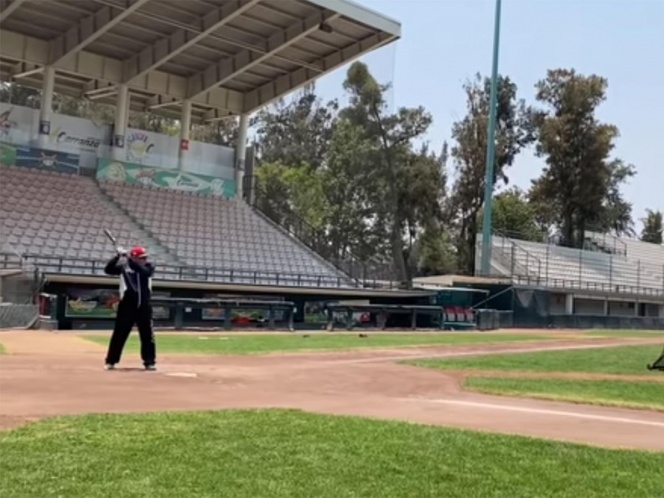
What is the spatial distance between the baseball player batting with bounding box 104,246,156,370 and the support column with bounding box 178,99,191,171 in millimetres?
32346

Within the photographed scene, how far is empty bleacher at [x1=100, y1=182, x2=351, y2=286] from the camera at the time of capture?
38750 millimetres

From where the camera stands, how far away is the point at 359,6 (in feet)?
123

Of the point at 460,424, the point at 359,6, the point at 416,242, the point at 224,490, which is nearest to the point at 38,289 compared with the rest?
the point at 359,6

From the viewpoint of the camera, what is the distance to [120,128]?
134 feet

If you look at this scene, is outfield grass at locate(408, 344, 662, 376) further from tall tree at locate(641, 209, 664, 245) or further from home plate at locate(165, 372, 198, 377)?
tall tree at locate(641, 209, 664, 245)

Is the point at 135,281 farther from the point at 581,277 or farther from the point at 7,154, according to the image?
the point at 581,277

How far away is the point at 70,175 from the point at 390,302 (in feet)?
57.6

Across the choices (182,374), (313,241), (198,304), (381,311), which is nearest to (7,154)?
(198,304)

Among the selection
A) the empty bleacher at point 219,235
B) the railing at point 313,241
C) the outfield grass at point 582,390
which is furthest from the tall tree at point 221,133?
the outfield grass at point 582,390

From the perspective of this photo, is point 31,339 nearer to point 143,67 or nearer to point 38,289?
point 38,289

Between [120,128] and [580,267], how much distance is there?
39.7 m

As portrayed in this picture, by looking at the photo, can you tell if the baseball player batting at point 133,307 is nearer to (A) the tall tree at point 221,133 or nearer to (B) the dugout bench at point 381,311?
(B) the dugout bench at point 381,311

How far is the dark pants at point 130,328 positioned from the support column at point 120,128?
30.3 metres

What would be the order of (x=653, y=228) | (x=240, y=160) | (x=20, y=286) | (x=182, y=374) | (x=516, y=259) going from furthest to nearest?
(x=653, y=228)
(x=516, y=259)
(x=240, y=160)
(x=20, y=286)
(x=182, y=374)
